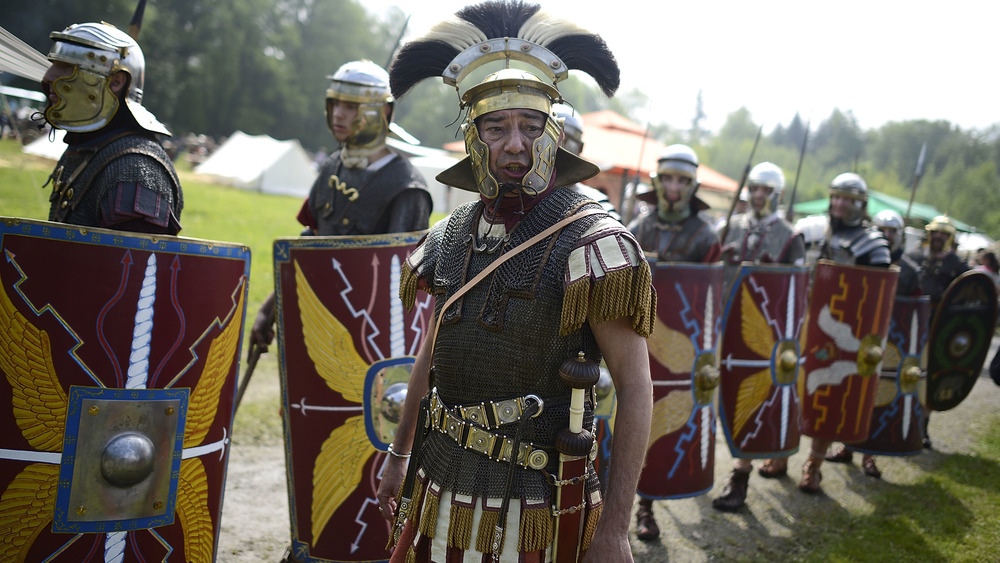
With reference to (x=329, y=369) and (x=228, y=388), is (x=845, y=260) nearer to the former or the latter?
(x=329, y=369)

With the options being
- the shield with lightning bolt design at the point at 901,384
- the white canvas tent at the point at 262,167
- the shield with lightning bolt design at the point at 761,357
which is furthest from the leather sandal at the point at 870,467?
the white canvas tent at the point at 262,167

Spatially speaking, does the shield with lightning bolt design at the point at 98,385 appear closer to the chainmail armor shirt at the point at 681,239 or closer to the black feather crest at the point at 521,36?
the black feather crest at the point at 521,36

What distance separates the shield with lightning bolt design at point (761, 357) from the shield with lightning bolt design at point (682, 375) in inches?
19.6

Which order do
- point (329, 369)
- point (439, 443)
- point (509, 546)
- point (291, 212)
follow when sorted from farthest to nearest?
point (291, 212)
point (329, 369)
point (439, 443)
point (509, 546)

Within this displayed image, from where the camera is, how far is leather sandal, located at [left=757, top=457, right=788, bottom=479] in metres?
5.42

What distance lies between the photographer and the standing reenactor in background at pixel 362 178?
11.5ft

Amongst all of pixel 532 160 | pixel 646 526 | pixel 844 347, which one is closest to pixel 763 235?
pixel 844 347

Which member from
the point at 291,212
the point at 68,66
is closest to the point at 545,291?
the point at 68,66

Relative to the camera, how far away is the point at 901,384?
552 cm

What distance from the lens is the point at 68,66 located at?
2639mm

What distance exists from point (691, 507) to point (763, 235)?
266 centimetres

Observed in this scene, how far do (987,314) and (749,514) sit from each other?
2.91 metres

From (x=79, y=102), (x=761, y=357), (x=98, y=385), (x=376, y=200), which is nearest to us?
(x=98, y=385)

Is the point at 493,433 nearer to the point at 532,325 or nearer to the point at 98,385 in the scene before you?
the point at 532,325
